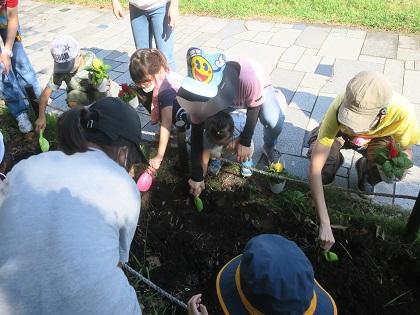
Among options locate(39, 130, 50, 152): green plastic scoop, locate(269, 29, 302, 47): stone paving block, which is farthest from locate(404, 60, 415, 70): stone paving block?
locate(39, 130, 50, 152): green plastic scoop

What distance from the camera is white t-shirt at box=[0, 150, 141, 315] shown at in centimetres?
117

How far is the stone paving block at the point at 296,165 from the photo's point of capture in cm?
307

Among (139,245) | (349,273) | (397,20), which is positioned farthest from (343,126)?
(397,20)

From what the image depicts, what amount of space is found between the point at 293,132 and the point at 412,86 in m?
1.58

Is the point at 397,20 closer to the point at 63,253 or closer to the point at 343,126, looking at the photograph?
the point at 343,126

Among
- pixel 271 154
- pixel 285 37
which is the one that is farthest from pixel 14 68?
pixel 285 37

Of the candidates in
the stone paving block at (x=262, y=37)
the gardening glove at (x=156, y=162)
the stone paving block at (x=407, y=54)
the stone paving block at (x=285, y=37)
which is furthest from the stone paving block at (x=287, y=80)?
the gardening glove at (x=156, y=162)

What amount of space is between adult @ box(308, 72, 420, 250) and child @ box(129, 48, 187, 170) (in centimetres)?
113

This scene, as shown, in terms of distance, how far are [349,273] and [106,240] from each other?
60.0 inches

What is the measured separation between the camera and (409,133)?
238 cm

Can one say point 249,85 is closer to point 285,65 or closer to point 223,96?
point 223,96

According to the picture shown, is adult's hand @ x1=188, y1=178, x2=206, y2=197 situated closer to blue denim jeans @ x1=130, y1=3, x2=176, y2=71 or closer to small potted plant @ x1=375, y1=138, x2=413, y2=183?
small potted plant @ x1=375, y1=138, x2=413, y2=183

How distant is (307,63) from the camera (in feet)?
15.1

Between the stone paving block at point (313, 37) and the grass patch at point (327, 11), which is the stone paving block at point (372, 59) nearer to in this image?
the stone paving block at point (313, 37)
